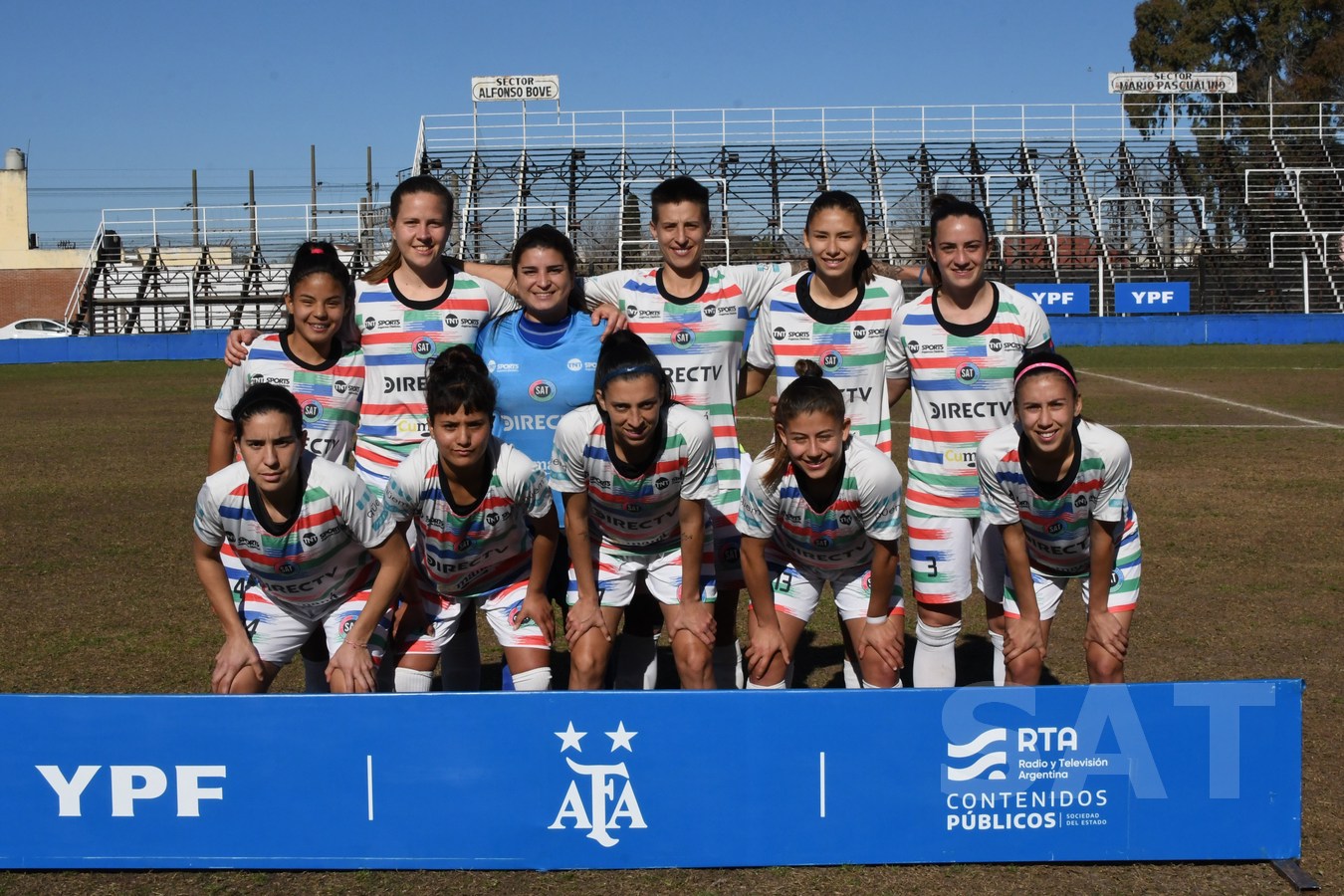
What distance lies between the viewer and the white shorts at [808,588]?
5.07 metres

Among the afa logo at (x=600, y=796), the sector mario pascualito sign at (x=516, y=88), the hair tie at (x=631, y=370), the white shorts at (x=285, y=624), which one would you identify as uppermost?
the sector mario pascualito sign at (x=516, y=88)

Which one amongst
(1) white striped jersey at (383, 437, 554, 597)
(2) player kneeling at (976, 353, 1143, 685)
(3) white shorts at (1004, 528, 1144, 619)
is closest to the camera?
(2) player kneeling at (976, 353, 1143, 685)

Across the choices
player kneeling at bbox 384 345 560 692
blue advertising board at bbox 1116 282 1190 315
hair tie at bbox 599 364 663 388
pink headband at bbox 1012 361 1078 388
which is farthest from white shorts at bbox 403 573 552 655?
blue advertising board at bbox 1116 282 1190 315

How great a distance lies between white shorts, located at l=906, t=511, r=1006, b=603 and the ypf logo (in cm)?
126

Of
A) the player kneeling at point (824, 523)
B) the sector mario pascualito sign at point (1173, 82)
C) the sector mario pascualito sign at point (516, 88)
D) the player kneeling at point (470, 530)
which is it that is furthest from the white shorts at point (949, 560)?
the sector mario pascualito sign at point (1173, 82)

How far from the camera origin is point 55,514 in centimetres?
1060

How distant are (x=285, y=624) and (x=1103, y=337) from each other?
95.6ft

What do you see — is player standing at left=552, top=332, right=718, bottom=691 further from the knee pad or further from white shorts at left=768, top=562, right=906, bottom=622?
the knee pad

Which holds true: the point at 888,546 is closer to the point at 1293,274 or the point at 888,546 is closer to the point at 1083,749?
the point at 1083,749

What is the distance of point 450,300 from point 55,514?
22.6 ft

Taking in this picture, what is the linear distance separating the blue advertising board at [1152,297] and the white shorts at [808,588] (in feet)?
101

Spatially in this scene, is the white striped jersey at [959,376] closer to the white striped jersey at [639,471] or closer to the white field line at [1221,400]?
the white striped jersey at [639,471]

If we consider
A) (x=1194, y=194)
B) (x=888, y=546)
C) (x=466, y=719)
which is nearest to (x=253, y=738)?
(x=466, y=719)

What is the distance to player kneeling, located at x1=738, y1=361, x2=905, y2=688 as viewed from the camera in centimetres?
457
